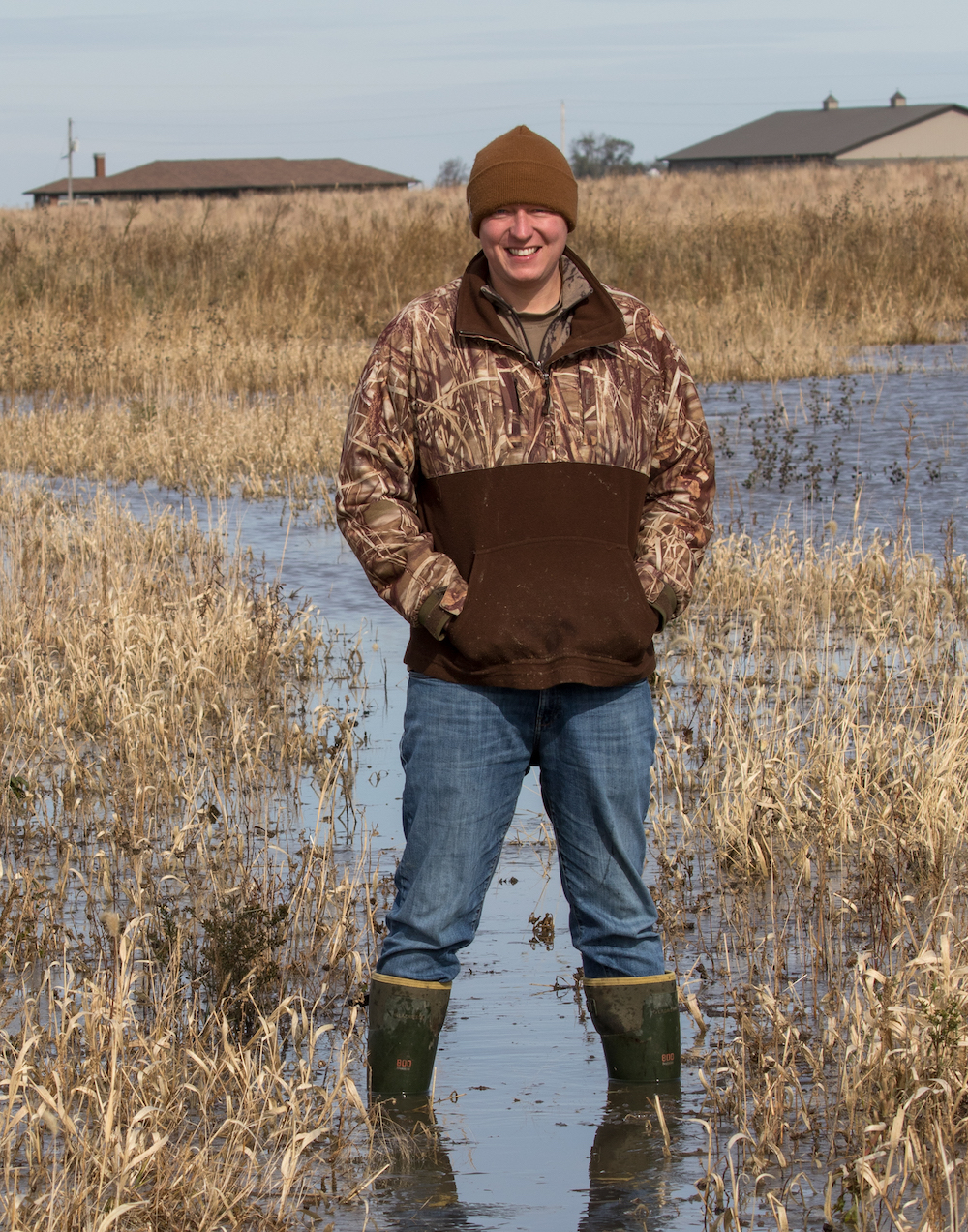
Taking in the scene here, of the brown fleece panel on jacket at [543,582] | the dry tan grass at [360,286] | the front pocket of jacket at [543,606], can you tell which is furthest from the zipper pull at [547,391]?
the dry tan grass at [360,286]

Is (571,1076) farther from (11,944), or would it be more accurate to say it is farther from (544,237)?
(544,237)

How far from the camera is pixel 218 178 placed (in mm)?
79250

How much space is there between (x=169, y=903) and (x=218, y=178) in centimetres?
7841

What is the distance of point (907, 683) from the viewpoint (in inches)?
268

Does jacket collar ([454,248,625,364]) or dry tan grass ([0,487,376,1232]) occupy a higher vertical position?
jacket collar ([454,248,625,364])

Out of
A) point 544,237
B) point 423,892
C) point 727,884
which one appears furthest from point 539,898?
point 544,237

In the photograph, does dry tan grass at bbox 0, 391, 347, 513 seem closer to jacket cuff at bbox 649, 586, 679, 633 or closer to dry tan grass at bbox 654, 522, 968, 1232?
dry tan grass at bbox 654, 522, 968, 1232

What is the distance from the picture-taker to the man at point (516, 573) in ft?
11.7

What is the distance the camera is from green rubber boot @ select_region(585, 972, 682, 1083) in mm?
3762

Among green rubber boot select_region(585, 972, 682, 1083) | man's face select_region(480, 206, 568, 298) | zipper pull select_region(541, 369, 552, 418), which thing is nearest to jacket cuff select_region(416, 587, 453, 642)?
zipper pull select_region(541, 369, 552, 418)

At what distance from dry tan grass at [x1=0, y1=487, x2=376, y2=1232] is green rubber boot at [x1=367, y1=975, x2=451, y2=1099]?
0.31 ft

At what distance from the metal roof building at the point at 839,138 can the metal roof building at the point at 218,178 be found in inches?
640

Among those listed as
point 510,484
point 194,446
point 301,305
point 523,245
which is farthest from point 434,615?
point 301,305

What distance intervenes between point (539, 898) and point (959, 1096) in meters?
2.02
